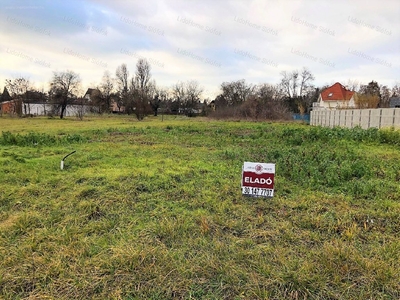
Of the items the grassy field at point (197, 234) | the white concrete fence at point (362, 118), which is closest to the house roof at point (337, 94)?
the white concrete fence at point (362, 118)

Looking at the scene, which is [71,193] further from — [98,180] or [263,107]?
[263,107]

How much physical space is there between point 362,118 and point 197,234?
54.1 ft

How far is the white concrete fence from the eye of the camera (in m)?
12.8

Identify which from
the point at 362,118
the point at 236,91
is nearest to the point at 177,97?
the point at 236,91

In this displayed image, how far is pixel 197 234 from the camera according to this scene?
2.57 m

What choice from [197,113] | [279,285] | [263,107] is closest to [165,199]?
[279,285]

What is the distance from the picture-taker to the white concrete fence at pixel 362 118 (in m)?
12.8

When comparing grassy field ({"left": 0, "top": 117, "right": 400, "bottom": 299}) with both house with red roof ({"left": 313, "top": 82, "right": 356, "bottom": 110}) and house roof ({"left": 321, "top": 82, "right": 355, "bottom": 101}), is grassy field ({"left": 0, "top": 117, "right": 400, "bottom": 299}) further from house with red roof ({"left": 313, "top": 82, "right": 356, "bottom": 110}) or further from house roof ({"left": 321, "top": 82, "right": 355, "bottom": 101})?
house roof ({"left": 321, "top": 82, "right": 355, "bottom": 101})

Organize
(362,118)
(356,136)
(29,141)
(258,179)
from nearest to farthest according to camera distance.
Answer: (258,179) → (29,141) → (356,136) → (362,118)

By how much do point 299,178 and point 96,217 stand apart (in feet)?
10.4

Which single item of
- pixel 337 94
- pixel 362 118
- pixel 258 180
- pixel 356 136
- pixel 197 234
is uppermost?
pixel 337 94

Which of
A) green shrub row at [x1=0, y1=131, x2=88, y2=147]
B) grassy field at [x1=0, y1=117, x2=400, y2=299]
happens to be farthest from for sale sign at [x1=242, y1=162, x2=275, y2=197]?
green shrub row at [x1=0, y1=131, x2=88, y2=147]

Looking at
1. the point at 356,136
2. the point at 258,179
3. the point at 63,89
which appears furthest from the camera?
the point at 63,89

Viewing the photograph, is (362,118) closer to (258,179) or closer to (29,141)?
(258,179)
